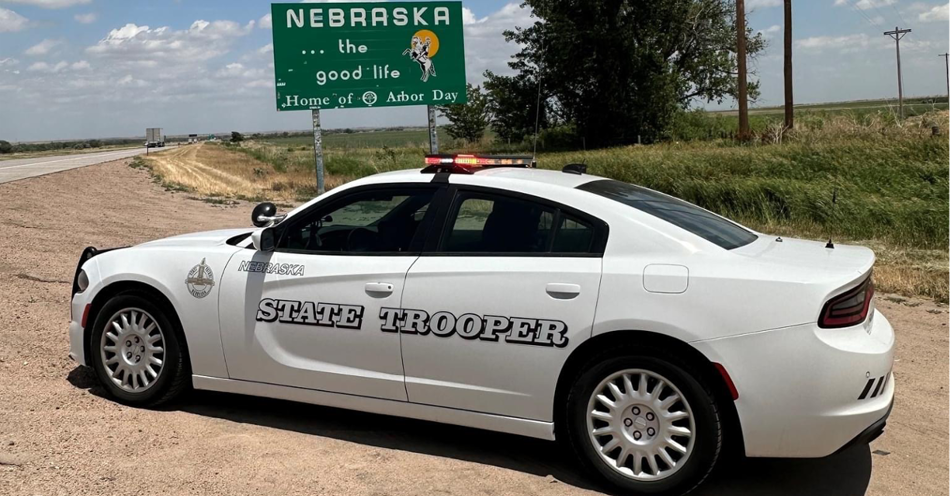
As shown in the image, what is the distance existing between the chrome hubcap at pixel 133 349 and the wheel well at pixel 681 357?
2.57 metres

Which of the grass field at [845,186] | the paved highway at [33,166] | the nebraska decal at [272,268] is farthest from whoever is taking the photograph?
the paved highway at [33,166]

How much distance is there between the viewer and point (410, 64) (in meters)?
15.6

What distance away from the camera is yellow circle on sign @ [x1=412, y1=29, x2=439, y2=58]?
606 inches

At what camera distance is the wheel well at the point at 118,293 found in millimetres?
4977

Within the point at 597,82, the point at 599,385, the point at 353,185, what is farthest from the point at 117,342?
the point at 597,82

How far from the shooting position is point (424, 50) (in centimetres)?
1555

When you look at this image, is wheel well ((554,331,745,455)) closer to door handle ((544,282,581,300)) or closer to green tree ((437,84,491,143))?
door handle ((544,282,581,300))

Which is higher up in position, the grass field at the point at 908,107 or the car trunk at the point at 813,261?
the grass field at the point at 908,107

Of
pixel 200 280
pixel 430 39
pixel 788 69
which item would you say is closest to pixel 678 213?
pixel 200 280

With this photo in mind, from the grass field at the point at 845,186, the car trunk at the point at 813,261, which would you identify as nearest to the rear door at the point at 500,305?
the car trunk at the point at 813,261

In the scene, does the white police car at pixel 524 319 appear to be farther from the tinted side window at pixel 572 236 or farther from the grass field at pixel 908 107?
the grass field at pixel 908 107

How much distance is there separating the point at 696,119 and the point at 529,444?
147 ft

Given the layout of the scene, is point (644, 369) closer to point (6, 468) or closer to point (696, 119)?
point (6, 468)

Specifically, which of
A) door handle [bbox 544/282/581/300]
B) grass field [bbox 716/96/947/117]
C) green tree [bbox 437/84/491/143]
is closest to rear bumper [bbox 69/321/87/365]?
door handle [bbox 544/282/581/300]
